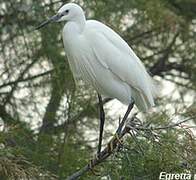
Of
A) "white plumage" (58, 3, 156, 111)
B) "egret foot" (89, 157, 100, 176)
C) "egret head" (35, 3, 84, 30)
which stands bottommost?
"egret foot" (89, 157, 100, 176)

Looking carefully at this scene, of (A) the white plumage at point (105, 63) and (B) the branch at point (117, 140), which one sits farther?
(A) the white plumage at point (105, 63)

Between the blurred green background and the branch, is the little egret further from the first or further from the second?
the blurred green background

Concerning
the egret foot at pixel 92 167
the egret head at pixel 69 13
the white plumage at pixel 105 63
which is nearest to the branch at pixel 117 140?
the egret foot at pixel 92 167

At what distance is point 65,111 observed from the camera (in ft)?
13.8

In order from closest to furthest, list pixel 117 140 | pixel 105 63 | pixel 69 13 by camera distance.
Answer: pixel 117 140, pixel 69 13, pixel 105 63

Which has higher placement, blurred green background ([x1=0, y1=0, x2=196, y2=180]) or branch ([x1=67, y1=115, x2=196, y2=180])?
blurred green background ([x1=0, y1=0, x2=196, y2=180])

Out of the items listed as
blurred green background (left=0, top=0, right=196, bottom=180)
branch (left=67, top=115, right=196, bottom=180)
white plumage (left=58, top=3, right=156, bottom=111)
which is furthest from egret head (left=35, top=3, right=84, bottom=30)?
blurred green background (left=0, top=0, right=196, bottom=180)

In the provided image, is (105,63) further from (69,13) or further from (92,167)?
(92,167)

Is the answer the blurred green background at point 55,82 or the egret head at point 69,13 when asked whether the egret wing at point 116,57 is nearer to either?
the egret head at point 69,13

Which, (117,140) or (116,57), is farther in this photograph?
(116,57)

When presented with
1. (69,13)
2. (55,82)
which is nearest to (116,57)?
(69,13)

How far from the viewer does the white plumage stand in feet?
9.54

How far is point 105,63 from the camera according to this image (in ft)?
9.71

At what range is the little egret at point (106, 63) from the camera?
2.91m
